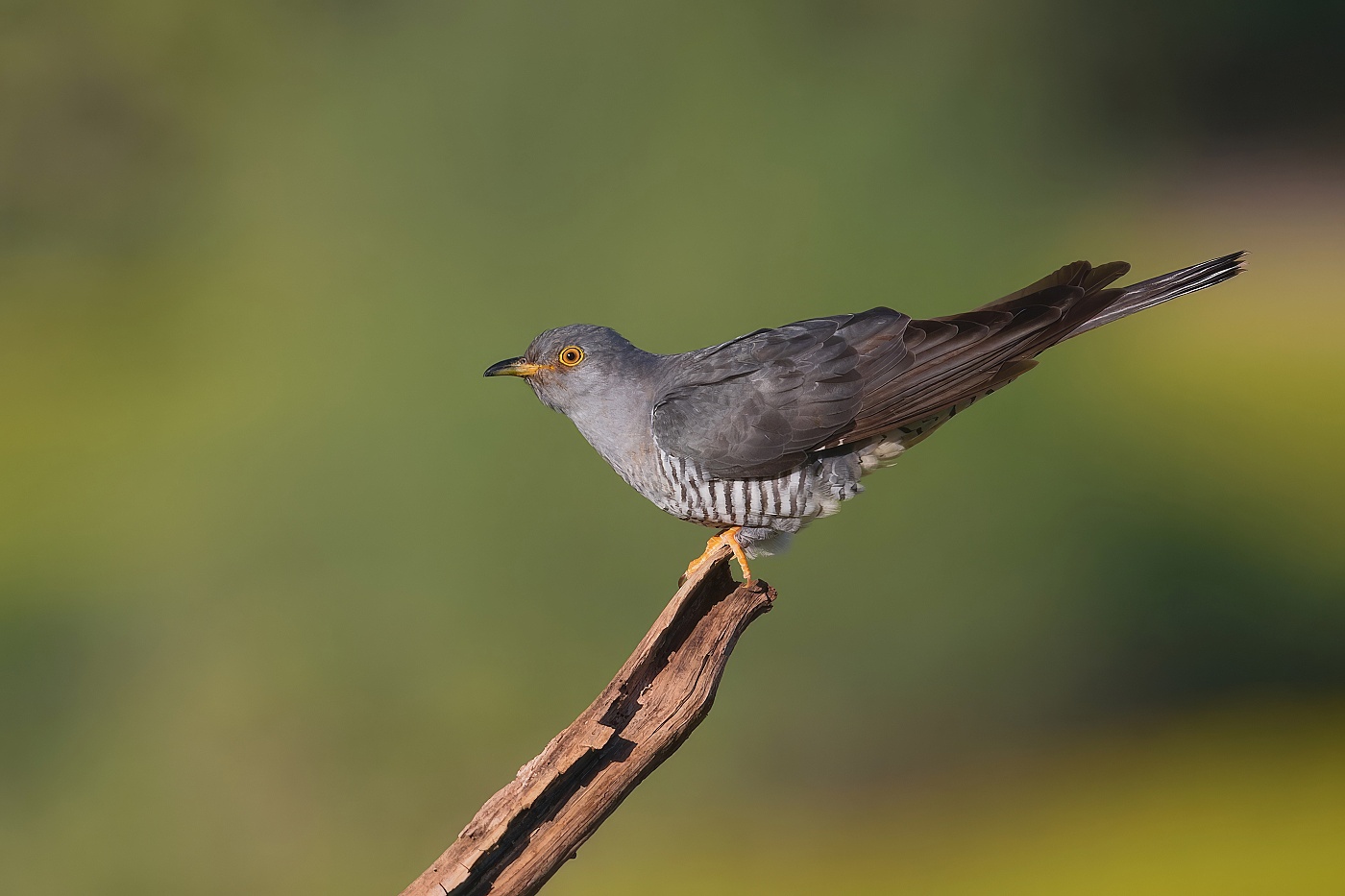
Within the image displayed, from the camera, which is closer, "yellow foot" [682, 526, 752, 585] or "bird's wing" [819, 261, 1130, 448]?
"bird's wing" [819, 261, 1130, 448]

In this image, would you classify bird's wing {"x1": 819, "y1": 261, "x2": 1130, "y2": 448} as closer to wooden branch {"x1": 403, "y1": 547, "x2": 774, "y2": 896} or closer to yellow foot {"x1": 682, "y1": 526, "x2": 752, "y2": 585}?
yellow foot {"x1": 682, "y1": 526, "x2": 752, "y2": 585}

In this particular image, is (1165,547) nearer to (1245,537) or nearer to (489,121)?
(1245,537)

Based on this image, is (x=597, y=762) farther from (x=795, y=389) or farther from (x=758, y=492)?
(x=795, y=389)

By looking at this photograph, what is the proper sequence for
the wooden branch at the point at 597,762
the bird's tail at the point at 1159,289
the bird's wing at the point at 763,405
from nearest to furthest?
the wooden branch at the point at 597,762 → the bird's tail at the point at 1159,289 → the bird's wing at the point at 763,405

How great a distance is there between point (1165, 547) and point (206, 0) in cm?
531

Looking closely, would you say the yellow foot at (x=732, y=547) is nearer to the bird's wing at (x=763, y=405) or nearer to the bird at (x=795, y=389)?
the bird at (x=795, y=389)

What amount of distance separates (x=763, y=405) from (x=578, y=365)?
0.46 meters

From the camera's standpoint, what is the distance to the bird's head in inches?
105

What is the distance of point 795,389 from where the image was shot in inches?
101

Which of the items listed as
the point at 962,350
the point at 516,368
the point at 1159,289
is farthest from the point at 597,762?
the point at 1159,289

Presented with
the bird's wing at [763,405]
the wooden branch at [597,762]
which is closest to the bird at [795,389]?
the bird's wing at [763,405]

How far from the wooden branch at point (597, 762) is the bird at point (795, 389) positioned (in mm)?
269

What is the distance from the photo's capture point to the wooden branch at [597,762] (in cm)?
198

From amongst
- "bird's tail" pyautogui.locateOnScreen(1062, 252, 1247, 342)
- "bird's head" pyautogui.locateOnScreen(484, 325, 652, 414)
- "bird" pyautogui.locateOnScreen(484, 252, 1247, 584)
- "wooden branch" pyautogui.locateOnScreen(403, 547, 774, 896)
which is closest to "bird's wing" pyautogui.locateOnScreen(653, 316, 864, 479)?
"bird" pyautogui.locateOnScreen(484, 252, 1247, 584)
